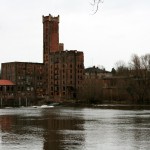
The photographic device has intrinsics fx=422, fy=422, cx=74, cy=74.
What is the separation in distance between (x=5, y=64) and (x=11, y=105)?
24109 mm

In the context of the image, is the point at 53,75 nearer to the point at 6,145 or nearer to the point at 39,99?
the point at 39,99

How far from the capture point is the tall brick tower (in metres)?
176

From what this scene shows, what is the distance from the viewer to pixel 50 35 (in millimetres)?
175375

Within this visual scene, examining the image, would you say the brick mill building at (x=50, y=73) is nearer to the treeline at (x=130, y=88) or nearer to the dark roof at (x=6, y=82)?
the dark roof at (x=6, y=82)

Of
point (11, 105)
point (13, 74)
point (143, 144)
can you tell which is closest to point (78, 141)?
point (143, 144)

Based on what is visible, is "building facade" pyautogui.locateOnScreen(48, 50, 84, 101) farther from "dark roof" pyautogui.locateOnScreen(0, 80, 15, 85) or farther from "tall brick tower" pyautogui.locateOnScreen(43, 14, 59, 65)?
"dark roof" pyautogui.locateOnScreen(0, 80, 15, 85)

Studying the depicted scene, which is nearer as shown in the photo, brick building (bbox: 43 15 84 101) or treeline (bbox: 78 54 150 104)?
treeline (bbox: 78 54 150 104)

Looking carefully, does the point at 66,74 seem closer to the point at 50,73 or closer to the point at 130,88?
the point at 50,73

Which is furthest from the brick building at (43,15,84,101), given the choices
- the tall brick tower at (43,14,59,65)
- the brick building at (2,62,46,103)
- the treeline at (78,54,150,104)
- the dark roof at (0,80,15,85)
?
the treeline at (78,54,150,104)

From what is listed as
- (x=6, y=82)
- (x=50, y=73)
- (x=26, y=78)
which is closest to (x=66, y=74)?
(x=50, y=73)

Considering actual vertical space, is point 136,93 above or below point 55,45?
below

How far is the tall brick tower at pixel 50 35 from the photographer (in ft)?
577

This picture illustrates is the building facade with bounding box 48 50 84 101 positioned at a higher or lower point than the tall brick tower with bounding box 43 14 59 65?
lower

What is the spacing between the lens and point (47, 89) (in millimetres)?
174250
